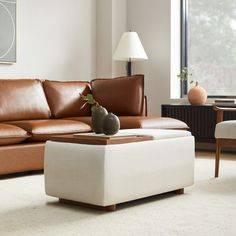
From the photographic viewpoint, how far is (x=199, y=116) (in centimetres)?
661

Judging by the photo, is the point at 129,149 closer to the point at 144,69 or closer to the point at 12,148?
the point at 12,148

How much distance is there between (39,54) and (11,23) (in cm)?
59

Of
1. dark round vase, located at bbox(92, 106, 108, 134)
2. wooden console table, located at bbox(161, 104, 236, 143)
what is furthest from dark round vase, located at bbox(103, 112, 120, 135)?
wooden console table, located at bbox(161, 104, 236, 143)

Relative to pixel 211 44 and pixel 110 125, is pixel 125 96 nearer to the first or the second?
pixel 211 44

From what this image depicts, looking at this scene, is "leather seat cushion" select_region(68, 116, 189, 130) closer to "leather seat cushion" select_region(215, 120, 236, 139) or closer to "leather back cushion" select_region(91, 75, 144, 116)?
"leather back cushion" select_region(91, 75, 144, 116)

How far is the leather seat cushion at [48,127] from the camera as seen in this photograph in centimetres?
489

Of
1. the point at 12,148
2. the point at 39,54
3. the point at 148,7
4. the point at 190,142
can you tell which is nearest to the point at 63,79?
→ the point at 39,54

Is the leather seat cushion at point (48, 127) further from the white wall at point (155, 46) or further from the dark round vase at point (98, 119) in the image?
the white wall at point (155, 46)

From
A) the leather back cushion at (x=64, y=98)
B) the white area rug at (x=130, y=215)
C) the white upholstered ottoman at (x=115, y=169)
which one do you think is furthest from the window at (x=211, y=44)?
the white upholstered ottoman at (x=115, y=169)

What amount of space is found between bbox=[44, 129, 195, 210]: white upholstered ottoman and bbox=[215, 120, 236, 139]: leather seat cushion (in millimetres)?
753

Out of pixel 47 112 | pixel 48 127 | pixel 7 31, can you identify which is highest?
pixel 7 31

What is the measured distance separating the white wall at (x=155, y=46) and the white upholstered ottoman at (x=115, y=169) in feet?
11.1

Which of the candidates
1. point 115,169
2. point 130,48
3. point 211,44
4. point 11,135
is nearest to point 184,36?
point 211,44

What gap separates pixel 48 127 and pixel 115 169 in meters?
1.85
